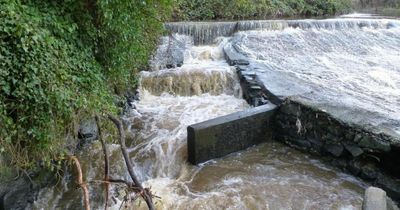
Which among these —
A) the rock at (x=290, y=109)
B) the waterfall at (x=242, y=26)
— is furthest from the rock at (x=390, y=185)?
the waterfall at (x=242, y=26)

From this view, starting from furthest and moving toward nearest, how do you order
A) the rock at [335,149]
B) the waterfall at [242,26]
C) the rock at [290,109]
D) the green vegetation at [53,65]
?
the waterfall at [242,26] → the rock at [290,109] → the rock at [335,149] → the green vegetation at [53,65]

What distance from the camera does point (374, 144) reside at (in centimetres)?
393

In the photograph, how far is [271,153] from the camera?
482cm

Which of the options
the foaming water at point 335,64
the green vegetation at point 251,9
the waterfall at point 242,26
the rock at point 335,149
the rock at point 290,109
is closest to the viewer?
the rock at point 335,149

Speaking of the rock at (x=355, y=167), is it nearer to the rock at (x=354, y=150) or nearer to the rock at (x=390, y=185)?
the rock at (x=354, y=150)

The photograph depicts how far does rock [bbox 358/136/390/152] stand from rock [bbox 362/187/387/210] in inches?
51.4

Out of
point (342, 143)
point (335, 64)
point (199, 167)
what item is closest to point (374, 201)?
point (342, 143)

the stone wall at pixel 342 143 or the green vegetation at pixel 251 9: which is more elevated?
the green vegetation at pixel 251 9

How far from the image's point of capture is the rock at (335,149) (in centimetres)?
436

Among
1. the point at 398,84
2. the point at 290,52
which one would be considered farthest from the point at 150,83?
the point at 398,84

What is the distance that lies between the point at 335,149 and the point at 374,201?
1871mm

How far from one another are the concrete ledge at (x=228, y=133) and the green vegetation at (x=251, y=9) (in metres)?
6.90

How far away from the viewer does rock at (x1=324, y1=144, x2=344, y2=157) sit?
4363 mm

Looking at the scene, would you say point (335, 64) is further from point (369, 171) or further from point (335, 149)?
point (369, 171)
